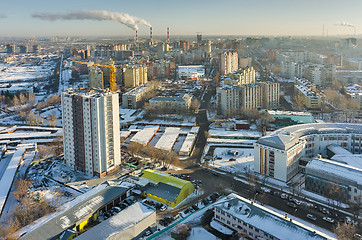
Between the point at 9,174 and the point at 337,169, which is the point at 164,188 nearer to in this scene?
the point at 337,169

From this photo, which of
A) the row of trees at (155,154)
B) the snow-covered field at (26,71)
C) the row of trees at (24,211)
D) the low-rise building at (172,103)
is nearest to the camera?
the row of trees at (24,211)

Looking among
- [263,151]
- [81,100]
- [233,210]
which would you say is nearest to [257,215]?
[233,210]

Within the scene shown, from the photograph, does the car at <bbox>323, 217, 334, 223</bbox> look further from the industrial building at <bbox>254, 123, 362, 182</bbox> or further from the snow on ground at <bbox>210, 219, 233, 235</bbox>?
the snow on ground at <bbox>210, 219, 233, 235</bbox>

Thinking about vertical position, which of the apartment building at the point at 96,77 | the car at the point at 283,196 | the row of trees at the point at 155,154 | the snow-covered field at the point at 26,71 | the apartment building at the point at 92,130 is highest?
the snow-covered field at the point at 26,71

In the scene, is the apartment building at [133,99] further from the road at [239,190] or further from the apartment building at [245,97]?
the road at [239,190]

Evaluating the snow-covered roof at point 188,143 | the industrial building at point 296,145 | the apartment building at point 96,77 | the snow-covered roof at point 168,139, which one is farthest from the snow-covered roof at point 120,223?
the apartment building at point 96,77

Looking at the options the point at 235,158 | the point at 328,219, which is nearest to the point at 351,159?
the point at 328,219

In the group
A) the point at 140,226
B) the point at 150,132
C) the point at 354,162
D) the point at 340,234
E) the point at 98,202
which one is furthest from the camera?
the point at 150,132

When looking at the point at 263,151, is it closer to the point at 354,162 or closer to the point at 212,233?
the point at 354,162
